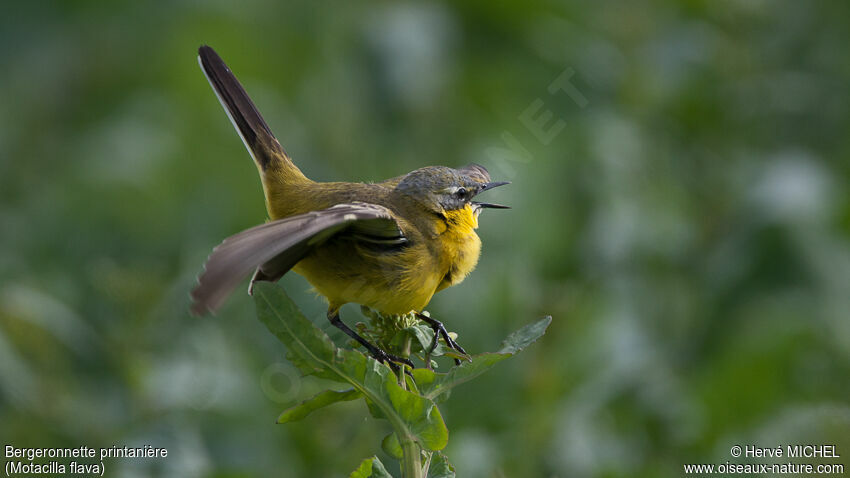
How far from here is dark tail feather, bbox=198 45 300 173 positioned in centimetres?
350

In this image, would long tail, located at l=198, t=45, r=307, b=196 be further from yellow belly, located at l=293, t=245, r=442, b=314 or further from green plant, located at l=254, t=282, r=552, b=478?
green plant, located at l=254, t=282, r=552, b=478

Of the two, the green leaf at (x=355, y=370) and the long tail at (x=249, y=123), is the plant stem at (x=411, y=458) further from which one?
the long tail at (x=249, y=123)

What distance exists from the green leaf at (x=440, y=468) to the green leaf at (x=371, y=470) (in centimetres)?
12

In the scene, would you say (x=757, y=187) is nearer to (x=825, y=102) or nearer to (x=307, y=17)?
(x=825, y=102)

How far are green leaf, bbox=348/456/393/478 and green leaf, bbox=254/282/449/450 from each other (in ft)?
0.29

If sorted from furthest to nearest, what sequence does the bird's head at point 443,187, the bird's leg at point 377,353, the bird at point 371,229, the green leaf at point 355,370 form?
the bird's head at point 443,187, the bird at point 371,229, the bird's leg at point 377,353, the green leaf at point 355,370

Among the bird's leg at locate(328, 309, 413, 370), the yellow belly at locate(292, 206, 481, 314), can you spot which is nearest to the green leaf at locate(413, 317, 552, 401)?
the bird's leg at locate(328, 309, 413, 370)

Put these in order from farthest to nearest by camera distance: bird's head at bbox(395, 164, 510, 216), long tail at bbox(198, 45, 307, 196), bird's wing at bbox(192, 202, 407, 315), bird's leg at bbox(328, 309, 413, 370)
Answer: long tail at bbox(198, 45, 307, 196) < bird's head at bbox(395, 164, 510, 216) < bird's leg at bbox(328, 309, 413, 370) < bird's wing at bbox(192, 202, 407, 315)

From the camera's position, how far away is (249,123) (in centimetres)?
355

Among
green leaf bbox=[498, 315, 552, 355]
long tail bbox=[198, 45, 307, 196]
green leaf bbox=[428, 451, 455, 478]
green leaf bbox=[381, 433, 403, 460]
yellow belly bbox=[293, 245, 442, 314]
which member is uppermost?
long tail bbox=[198, 45, 307, 196]

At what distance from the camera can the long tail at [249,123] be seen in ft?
11.5

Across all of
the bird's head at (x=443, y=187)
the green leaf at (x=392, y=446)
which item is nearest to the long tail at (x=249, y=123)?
the bird's head at (x=443, y=187)

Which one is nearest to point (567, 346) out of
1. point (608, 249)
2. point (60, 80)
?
point (608, 249)

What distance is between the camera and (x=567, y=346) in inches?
181
